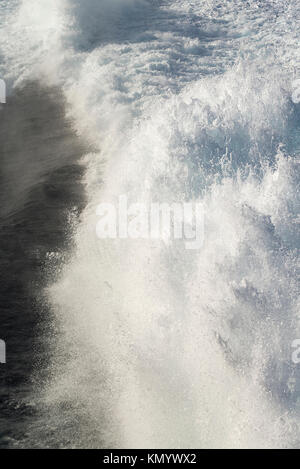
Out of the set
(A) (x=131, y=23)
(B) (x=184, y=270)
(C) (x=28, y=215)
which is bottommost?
(B) (x=184, y=270)

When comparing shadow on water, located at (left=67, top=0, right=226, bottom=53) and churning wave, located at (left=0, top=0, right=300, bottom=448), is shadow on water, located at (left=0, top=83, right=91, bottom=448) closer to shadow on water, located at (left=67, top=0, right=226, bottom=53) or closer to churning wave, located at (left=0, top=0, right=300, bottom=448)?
churning wave, located at (left=0, top=0, right=300, bottom=448)

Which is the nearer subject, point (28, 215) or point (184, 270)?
point (184, 270)

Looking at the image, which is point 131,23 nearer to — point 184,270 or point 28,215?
point 28,215

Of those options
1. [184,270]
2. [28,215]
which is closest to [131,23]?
[28,215]

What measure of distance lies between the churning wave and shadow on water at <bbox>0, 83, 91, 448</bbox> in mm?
253

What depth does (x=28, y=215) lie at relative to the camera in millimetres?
8367

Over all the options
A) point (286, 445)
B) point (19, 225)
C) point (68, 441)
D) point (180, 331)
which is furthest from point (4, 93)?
point (286, 445)

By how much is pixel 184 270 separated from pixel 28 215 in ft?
11.0

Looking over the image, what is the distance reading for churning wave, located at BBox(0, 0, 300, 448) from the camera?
545 cm

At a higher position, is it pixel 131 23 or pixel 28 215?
pixel 131 23

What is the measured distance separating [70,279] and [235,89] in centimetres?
614

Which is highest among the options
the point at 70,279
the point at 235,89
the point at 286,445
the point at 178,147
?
the point at 235,89

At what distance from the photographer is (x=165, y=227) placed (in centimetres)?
760

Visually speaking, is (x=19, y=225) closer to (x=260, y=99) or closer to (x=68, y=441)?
(x=68, y=441)
